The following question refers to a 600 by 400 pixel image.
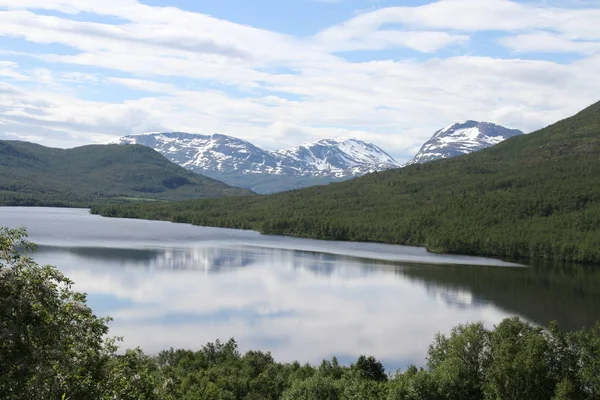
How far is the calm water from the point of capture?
2175 inches

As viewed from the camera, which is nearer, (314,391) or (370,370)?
(314,391)

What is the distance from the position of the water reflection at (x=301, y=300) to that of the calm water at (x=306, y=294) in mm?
149

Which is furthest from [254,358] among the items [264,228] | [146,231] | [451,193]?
[451,193]

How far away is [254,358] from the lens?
142ft

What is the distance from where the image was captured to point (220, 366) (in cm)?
4112

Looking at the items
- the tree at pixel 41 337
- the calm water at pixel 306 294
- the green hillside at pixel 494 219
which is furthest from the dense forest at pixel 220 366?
the green hillside at pixel 494 219

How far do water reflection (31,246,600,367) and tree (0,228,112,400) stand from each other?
110 feet

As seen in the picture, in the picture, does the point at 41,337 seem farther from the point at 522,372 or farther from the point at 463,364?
the point at 463,364

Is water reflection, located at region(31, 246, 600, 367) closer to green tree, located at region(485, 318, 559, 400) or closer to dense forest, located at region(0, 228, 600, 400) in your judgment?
dense forest, located at region(0, 228, 600, 400)

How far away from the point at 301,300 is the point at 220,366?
34116 millimetres

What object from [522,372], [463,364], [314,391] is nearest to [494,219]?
[463,364]

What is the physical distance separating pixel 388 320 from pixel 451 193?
13492cm

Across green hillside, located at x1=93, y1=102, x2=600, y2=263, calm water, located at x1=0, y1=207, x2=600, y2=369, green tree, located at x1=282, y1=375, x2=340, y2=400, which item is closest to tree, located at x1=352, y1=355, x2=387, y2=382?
calm water, located at x1=0, y1=207, x2=600, y2=369

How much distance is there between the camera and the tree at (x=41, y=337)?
13.6 m
